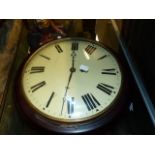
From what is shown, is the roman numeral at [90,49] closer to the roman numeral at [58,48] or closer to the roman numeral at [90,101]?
the roman numeral at [58,48]

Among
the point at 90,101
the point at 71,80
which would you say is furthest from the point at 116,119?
the point at 71,80

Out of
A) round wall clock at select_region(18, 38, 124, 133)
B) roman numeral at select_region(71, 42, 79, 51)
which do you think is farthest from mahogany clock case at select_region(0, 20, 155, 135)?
roman numeral at select_region(71, 42, 79, 51)

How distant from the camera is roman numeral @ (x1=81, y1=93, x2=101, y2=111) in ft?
2.74

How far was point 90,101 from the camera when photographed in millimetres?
848

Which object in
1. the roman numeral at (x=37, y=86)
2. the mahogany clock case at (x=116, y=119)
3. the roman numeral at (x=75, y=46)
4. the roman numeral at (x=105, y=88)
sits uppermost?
the roman numeral at (x=75, y=46)

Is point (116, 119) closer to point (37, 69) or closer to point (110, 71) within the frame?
point (110, 71)

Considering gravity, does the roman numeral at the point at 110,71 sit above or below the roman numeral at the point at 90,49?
below

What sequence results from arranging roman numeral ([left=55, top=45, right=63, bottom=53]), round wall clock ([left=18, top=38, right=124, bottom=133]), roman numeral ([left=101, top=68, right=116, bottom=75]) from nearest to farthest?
round wall clock ([left=18, top=38, right=124, bottom=133]) → roman numeral ([left=101, top=68, right=116, bottom=75]) → roman numeral ([left=55, top=45, right=63, bottom=53])

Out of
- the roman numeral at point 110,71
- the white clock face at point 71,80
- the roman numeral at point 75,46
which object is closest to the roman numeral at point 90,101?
the white clock face at point 71,80

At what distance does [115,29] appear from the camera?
3.92 ft

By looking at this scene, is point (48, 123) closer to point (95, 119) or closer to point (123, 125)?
point (95, 119)

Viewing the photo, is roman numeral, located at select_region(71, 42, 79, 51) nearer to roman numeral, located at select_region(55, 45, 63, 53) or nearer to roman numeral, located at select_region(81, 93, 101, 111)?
roman numeral, located at select_region(55, 45, 63, 53)

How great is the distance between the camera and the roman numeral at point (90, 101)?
2.74ft
